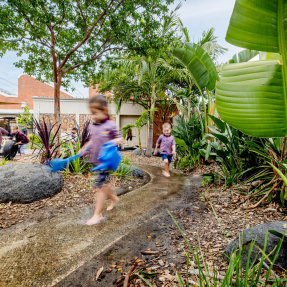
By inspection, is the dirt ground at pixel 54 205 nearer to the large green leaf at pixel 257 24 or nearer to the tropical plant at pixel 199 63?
the tropical plant at pixel 199 63

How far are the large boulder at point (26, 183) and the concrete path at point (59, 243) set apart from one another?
81cm

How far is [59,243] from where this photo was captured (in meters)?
2.05

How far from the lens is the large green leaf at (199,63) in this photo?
13.0 ft

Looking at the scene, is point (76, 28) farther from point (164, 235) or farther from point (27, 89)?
point (27, 89)

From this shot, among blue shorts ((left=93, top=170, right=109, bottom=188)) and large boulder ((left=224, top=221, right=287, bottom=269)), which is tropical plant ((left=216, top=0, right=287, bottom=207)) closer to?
large boulder ((left=224, top=221, right=287, bottom=269))

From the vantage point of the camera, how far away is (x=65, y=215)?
286 cm

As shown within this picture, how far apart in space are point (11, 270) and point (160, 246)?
50.5 inches

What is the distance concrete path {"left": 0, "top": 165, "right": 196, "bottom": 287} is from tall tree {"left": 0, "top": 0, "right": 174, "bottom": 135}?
16.3 feet

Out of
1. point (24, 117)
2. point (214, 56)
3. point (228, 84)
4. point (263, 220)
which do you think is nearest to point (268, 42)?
point (228, 84)

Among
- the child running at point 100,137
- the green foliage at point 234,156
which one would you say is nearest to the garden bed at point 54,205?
the child running at point 100,137

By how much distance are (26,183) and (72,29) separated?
6456 mm

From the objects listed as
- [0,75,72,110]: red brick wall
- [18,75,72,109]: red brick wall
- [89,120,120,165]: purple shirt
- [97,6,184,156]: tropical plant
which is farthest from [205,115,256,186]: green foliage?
[0,75,72,110]: red brick wall

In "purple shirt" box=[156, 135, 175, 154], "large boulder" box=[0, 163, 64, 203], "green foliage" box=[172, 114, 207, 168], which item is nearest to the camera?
"large boulder" box=[0, 163, 64, 203]

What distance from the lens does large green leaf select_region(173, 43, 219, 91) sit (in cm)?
395
